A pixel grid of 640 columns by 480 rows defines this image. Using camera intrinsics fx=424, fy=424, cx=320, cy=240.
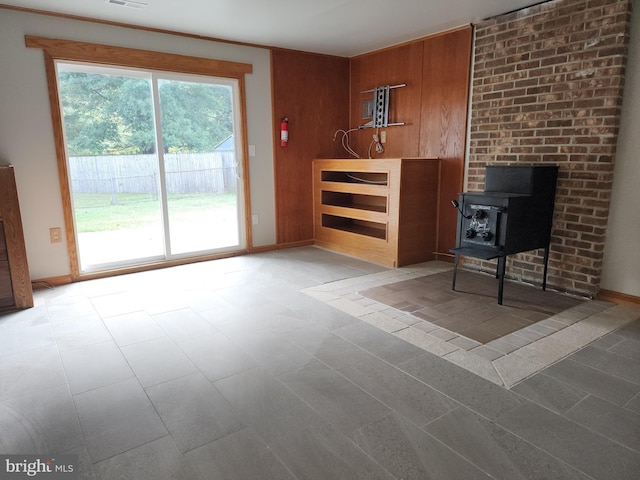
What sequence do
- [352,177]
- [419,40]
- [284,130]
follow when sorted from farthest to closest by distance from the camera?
[352,177] → [284,130] → [419,40]

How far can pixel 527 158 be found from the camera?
3559 millimetres

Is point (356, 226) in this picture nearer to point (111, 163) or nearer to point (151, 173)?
point (151, 173)

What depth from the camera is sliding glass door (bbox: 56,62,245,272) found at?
383 cm

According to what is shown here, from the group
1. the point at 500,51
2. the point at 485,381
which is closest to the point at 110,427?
the point at 485,381

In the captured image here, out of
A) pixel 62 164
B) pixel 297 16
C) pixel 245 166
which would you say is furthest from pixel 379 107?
pixel 62 164

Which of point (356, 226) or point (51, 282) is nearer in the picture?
point (51, 282)

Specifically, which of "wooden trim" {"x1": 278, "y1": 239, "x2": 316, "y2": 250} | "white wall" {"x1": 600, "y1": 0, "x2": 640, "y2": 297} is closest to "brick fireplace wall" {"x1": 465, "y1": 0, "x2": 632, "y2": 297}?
"white wall" {"x1": 600, "y1": 0, "x2": 640, "y2": 297}

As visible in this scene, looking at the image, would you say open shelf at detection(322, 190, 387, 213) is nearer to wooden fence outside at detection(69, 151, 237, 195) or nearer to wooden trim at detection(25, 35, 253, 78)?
wooden fence outside at detection(69, 151, 237, 195)

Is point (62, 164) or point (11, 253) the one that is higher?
point (62, 164)

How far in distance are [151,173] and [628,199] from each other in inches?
160

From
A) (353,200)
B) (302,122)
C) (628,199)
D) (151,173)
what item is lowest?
(353,200)

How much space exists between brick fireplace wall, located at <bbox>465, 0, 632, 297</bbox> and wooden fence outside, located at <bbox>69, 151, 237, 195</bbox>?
2.69 m

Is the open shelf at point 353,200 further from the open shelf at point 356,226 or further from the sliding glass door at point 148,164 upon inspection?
the sliding glass door at point 148,164

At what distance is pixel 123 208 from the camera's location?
162 inches
